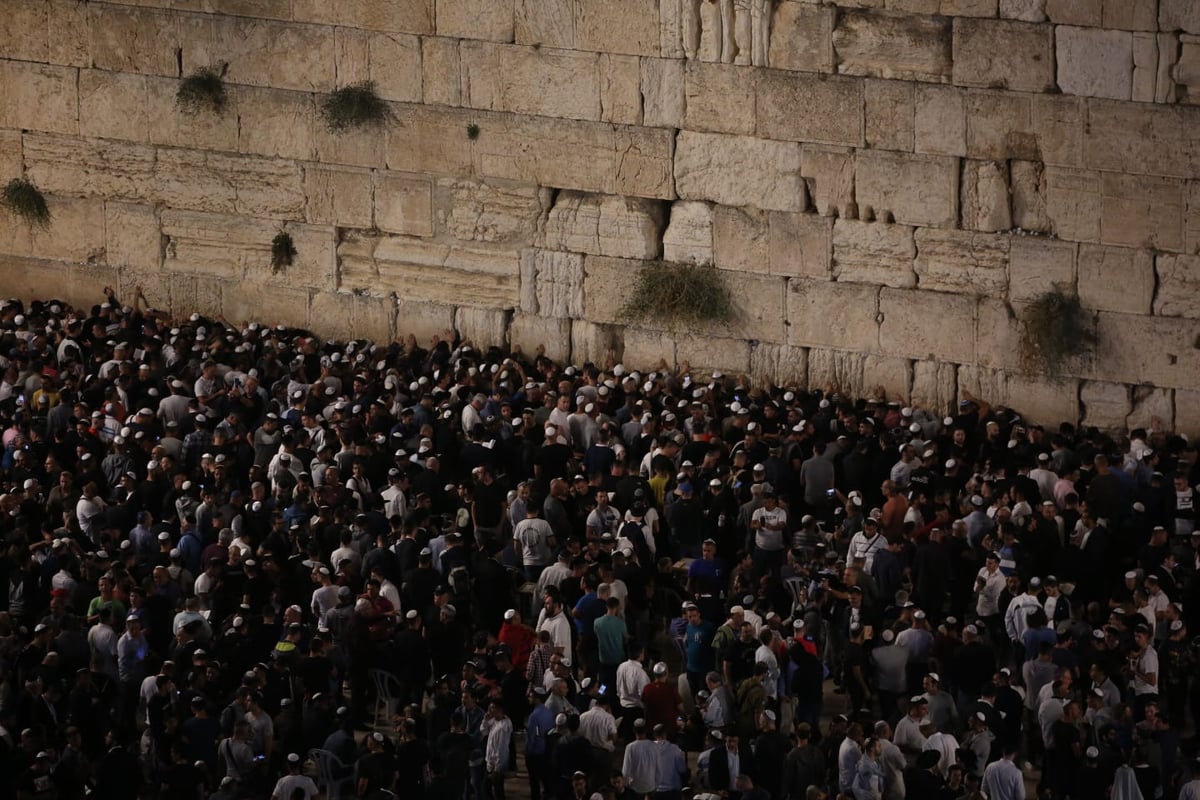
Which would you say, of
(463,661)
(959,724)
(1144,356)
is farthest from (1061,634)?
(1144,356)

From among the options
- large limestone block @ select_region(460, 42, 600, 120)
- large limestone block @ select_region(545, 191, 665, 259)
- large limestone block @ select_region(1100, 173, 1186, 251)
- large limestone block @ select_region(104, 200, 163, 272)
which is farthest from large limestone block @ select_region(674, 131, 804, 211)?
large limestone block @ select_region(104, 200, 163, 272)

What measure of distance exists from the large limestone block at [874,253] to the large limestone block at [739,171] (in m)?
0.56

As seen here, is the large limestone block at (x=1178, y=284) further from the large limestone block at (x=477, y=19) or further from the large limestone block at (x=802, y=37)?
the large limestone block at (x=477, y=19)

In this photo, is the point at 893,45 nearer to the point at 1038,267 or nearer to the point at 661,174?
the point at 1038,267

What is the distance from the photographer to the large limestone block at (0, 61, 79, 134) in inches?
1052

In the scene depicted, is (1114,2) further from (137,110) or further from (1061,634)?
(137,110)

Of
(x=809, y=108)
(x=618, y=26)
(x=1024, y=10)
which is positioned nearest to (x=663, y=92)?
(x=618, y=26)

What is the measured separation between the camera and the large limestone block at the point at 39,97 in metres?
26.7

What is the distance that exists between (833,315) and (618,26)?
3663 millimetres

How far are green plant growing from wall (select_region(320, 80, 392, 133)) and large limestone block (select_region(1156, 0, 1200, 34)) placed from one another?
832 cm

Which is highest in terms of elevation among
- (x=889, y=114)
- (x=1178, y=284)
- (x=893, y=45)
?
(x=893, y=45)

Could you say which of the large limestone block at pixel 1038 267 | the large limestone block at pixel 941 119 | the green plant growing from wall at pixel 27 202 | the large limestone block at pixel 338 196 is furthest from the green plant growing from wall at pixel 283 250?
the large limestone block at pixel 1038 267

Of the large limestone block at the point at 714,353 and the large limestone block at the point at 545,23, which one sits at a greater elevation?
the large limestone block at the point at 545,23

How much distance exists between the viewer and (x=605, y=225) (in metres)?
24.5
